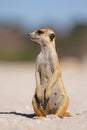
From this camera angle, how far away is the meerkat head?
9648mm

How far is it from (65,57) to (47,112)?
132ft

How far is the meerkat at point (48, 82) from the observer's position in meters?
9.57

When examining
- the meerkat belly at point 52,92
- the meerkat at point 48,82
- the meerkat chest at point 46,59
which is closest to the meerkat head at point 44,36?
the meerkat at point 48,82

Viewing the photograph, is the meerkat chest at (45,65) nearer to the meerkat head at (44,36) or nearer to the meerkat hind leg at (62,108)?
the meerkat head at (44,36)

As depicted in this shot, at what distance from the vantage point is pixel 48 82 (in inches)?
379

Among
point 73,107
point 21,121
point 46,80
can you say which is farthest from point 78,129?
point 73,107

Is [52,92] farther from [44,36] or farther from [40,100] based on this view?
[44,36]

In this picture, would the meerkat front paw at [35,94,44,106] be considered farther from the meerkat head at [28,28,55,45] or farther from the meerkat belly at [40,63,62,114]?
the meerkat head at [28,28,55,45]

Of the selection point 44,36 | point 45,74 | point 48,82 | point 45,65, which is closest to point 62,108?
point 48,82

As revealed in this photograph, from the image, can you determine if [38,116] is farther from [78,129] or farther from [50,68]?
[78,129]

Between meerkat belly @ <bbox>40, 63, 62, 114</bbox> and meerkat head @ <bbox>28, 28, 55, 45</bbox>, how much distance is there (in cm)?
36

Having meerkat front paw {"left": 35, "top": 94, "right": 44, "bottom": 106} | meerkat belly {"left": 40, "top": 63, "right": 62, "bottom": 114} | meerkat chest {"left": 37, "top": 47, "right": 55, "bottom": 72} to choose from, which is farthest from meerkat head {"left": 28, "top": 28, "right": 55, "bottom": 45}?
meerkat front paw {"left": 35, "top": 94, "right": 44, "bottom": 106}

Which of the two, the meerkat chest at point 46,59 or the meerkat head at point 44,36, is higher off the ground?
the meerkat head at point 44,36

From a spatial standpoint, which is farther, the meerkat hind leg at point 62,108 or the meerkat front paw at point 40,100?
the meerkat front paw at point 40,100
